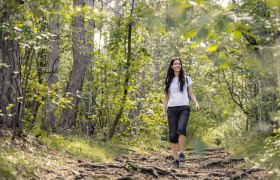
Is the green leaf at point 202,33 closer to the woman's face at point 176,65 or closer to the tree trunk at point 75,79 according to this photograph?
the woman's face at point 176,65

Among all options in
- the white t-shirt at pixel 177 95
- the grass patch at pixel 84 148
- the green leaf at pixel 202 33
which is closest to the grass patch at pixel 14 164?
the grass patch at pixel 84 148

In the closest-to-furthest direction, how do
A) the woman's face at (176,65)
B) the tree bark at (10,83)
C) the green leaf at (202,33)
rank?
the green leaf at (202,33), the tree bark at (10,83), the woman's face at (176,65)

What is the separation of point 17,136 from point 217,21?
448cm

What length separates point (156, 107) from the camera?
12141 mm

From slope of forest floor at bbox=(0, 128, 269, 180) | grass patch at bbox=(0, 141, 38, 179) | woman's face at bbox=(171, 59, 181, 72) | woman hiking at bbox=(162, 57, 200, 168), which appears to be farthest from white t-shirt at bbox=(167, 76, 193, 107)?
grass patch at bbox=(0, 141, 38, 179)

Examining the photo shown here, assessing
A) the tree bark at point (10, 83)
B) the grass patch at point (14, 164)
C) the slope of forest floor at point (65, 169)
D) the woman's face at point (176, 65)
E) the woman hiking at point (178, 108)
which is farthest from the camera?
the woman's face at point (176, 65)

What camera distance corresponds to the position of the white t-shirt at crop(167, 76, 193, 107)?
7.27 metres

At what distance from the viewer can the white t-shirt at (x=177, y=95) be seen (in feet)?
23.9

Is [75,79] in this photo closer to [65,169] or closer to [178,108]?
[178,108]

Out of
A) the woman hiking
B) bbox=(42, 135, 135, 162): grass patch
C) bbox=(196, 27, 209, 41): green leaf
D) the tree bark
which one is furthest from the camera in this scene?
bbox=(42, 135, 135, 162): grass patch

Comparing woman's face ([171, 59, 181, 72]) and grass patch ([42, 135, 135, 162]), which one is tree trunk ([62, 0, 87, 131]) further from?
woman's face ([171, 59, 181, 72])

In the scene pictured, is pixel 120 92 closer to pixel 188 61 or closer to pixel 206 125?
pixel 206 125

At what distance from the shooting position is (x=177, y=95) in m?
7.31

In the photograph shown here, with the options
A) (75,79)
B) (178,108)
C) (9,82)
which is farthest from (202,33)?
(75,79)
